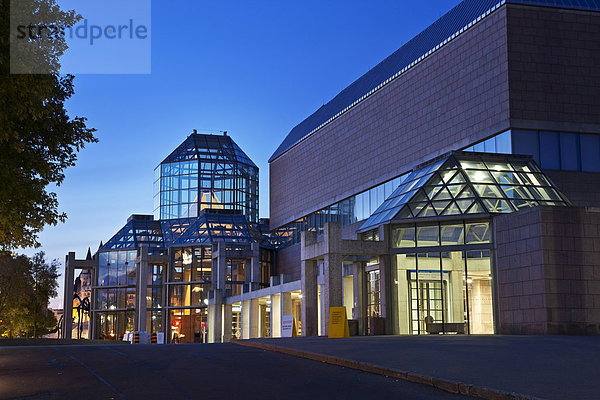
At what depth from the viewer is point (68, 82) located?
21.9 meters

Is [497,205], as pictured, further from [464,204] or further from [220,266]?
[220,266]

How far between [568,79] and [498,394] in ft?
128

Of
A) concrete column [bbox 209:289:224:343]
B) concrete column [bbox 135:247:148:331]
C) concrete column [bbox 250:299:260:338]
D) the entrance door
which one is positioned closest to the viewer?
the entrance door

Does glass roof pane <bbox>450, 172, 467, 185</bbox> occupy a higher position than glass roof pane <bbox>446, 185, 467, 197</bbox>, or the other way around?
glass roof pane <bbox>450, 172, 467, 185</bbox>

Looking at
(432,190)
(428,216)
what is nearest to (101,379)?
(428,216)

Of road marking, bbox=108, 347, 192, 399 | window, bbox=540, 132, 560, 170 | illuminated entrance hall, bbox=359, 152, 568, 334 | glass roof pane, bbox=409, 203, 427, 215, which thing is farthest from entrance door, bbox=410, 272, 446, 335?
road marking, bbox=108, 347, 192, 399

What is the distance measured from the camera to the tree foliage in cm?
5599

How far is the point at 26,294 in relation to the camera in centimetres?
5916

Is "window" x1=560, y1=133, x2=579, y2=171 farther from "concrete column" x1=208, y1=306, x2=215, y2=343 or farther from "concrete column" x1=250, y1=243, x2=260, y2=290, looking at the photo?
"concrete column" x1=250, y1=243, x2=260, y2=290

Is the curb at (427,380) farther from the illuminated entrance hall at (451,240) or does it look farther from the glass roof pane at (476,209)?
the glass roof pane at (476,209)

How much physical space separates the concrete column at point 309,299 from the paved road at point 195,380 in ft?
57.5

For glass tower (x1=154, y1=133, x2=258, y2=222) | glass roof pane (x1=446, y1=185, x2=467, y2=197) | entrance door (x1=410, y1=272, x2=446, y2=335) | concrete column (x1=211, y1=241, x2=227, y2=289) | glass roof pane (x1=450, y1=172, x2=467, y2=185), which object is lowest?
entrance door (x1=410, y1=272, x2=446, y2=335)

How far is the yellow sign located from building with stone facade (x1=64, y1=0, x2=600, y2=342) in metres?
3.32

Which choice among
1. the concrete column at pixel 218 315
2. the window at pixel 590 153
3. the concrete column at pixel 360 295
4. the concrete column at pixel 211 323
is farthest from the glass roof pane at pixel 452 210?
the concrete column at pixel 211 323
